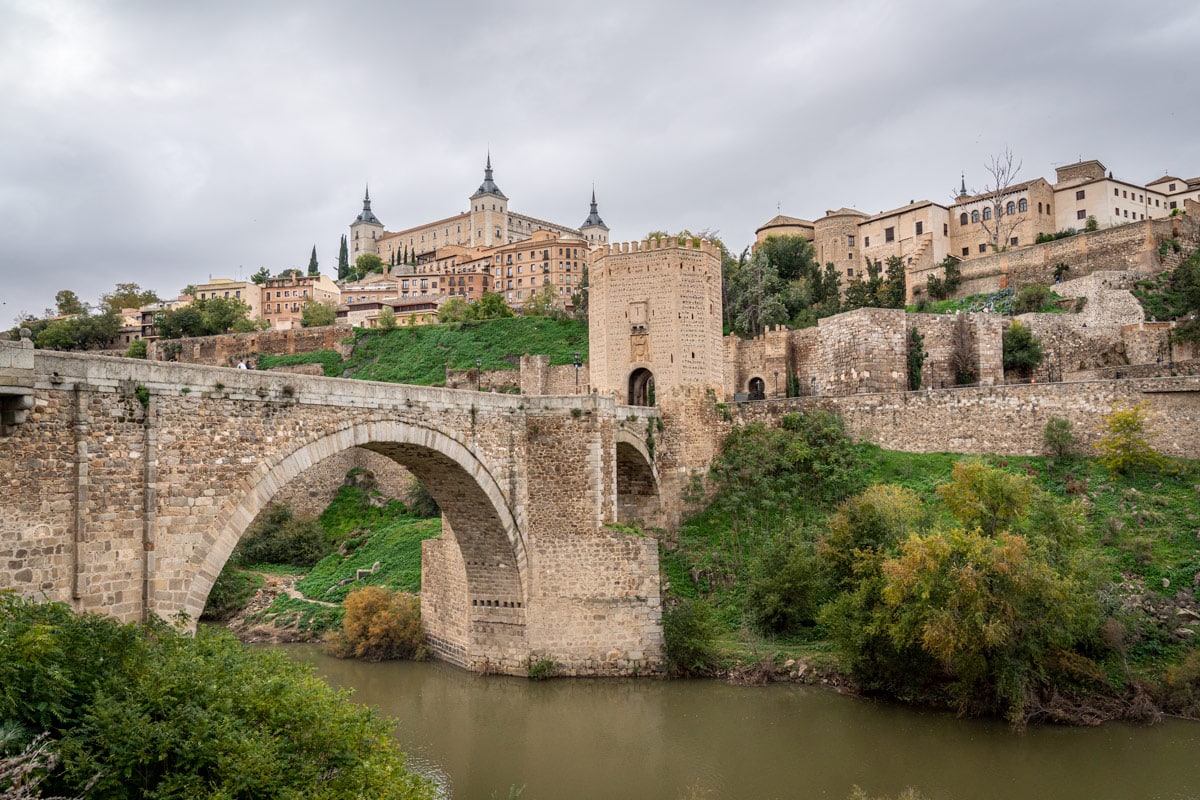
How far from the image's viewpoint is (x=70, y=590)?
8594mm

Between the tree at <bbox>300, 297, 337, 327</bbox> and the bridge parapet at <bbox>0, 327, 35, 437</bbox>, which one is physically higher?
the tree at <bbox>300, 297, 337, 327</bbox>

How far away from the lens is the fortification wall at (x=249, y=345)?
43.3 m

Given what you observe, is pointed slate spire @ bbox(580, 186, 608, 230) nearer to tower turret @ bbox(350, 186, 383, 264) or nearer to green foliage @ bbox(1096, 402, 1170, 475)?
tower turret @ bbox(350, 186, 383, 264)

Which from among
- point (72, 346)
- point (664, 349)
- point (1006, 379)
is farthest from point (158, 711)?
point (72, 346)

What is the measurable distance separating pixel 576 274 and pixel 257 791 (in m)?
61.0

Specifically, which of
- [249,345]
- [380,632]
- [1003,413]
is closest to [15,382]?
[380,632]

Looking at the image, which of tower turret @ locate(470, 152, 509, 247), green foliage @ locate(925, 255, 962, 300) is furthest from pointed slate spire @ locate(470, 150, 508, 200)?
green foliage @ locate(925, 255, 962, 300)

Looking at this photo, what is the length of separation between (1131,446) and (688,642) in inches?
427

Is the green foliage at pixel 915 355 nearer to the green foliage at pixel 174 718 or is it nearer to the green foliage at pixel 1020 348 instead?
the green foliage at pixel 1020 348

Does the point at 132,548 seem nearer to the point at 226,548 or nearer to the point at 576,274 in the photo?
the point at 226,548

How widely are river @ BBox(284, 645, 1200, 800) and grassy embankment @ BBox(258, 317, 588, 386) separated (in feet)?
74.9

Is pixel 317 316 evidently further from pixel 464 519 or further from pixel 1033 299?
pixel 1033 299

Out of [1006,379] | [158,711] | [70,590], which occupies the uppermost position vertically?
[1006,379]

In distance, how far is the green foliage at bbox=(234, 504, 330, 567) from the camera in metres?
26.8
